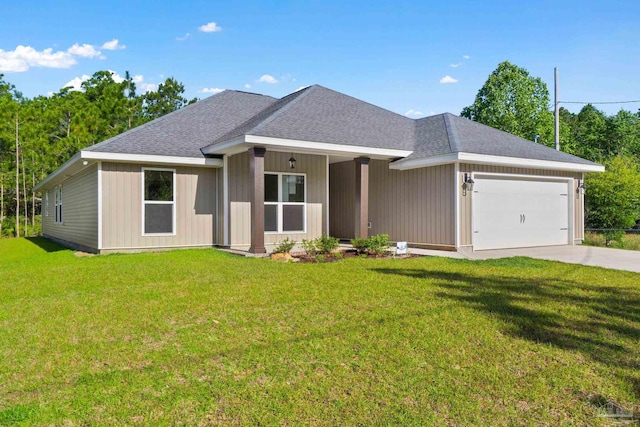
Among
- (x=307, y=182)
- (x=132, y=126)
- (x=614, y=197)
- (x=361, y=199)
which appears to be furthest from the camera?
(x=132, y=126)

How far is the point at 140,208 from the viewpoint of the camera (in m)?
10.8

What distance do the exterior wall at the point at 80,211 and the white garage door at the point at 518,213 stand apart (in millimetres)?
9674

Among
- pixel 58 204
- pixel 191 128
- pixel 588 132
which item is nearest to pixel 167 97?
pixel 58 204

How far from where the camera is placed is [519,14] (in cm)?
1377

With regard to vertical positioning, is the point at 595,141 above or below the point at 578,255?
above

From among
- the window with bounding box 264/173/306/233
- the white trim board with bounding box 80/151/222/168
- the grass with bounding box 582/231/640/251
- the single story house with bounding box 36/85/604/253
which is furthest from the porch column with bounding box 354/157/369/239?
the grass with bounding box 582/231/640/251

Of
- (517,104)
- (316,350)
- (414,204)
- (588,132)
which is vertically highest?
(517,104)

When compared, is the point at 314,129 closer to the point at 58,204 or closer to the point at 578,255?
the point at 578,255

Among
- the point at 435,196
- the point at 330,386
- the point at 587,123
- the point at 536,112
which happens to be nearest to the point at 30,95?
the point at 435,196

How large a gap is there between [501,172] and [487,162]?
84cm

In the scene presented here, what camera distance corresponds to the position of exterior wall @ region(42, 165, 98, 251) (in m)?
11.2

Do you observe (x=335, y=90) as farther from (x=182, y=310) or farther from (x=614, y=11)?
(x=182, y=310)

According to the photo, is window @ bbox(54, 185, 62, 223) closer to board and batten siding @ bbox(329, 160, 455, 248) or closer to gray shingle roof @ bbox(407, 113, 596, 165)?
board and batten siding @ bbox(329, 160, 455, 248)

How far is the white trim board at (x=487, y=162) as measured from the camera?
10564 mm
